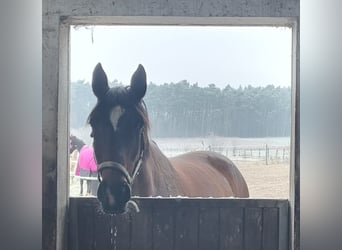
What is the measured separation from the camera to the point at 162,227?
215cm

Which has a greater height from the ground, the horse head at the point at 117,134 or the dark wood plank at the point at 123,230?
the horse head at the point at 117,134

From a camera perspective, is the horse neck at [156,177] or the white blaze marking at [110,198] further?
the horse neck at [156,177]

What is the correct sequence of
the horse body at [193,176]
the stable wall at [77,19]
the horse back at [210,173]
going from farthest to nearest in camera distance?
1. the horse back at [210,173]
2. the horse body at [193,176]
3. the stable wall at [77,19]

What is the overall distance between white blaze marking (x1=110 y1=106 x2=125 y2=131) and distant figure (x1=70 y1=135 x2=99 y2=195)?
0.62ft

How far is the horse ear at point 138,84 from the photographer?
217cm

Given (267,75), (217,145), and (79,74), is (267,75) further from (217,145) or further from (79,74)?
(79,74)

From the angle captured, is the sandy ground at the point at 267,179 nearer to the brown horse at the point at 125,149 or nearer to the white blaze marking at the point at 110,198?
the brown horse at the point at 125,149

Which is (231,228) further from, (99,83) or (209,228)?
(99,83)

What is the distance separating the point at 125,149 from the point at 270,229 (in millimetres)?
685

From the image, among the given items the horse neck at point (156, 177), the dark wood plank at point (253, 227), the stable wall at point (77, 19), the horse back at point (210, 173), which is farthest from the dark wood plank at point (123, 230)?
the dark wood plank at point (253, 227)

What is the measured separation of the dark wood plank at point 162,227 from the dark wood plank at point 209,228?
0.12 m

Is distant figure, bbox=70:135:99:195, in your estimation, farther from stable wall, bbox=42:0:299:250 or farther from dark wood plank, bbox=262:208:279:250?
dark wood plank, bbox=262:208:279:250

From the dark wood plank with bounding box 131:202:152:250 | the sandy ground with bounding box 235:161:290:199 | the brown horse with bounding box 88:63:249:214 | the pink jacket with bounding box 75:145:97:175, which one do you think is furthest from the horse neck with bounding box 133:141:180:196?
the sandy ground with bounding box 235:161:290:199

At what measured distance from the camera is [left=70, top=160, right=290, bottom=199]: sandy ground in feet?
7.22
